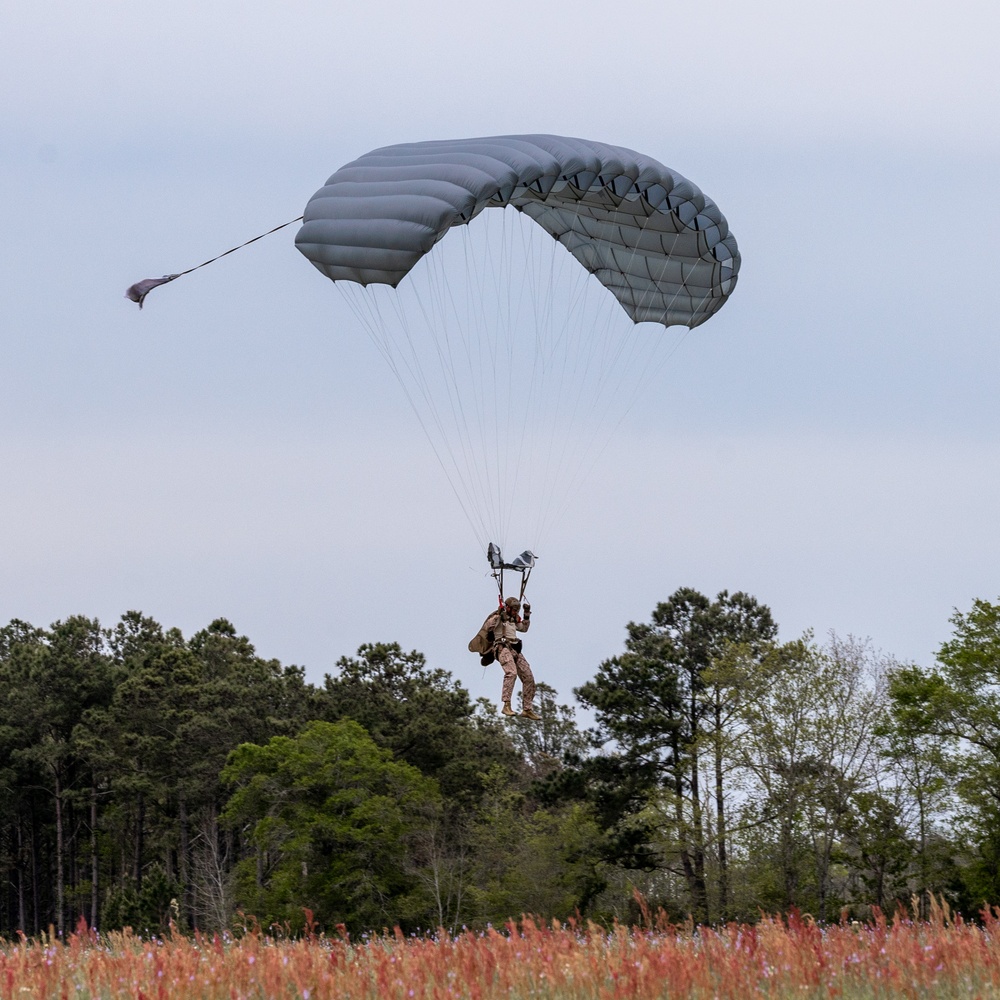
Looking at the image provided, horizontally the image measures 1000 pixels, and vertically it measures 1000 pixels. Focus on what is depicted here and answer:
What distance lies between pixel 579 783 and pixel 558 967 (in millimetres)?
39597

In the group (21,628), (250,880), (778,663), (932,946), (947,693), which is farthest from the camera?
(21,628)

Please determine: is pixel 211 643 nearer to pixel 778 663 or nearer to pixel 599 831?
pixel 599 831

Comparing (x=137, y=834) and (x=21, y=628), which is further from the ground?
(x=21, y=628)

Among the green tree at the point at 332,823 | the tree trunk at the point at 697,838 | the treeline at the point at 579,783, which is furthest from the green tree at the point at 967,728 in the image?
the green tree at the point at 332,823

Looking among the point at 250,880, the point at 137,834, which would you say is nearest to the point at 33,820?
the point at 137,834

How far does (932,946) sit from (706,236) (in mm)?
11080

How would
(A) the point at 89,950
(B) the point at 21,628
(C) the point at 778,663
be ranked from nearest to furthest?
(A) the point at 89,950, (C) the point at 778,663, (B) the point at 21,628

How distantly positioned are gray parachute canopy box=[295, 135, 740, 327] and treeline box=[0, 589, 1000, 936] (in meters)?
19.7

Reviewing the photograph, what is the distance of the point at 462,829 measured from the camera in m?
51.2

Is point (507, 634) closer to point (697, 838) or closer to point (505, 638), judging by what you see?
point (505, 638)

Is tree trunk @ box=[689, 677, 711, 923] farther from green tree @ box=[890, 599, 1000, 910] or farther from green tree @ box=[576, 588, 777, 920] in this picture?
green tree @ box=[890, 599, 1000, 910]

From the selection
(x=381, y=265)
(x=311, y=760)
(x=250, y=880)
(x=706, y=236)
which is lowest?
(x=250, y=880)

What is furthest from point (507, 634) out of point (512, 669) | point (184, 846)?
point (184, 846)

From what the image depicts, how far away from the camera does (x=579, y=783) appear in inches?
1829
